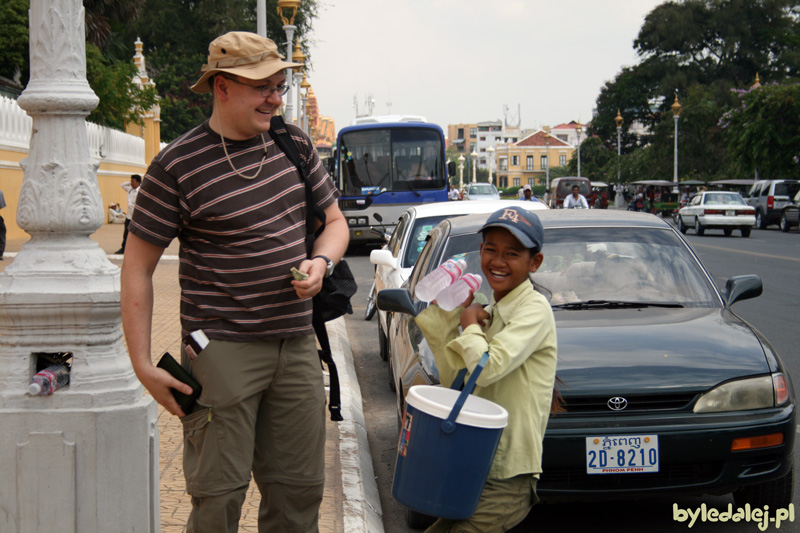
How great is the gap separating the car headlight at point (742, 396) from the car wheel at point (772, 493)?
0.48 metres

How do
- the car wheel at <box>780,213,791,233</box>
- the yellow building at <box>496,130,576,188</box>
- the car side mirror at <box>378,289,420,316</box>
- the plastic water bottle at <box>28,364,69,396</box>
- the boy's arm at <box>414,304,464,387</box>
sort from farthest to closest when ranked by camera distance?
the yellow building at <box>496,130,576,188</box>
the car wheel at <box>780,213,791,233</box>
the car side mirror at <box>378,289,420,316</box>
the plastic water bottle at <box>28,364,69,396</box>
the boy's arm at <box>414,304,464,387</box>

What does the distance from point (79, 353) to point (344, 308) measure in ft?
3.20

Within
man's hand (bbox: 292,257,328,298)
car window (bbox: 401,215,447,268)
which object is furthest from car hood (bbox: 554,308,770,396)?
car window (bbox: 401,215,447,268)

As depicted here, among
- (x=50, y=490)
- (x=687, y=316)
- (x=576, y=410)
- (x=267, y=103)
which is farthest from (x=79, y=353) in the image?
(x=687, y=316)

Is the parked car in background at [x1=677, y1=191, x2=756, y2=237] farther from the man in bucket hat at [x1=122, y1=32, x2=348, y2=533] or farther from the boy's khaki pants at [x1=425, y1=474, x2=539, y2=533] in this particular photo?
the man in bucket hat at [x1=122, y1=32, x2=348, y2=533]

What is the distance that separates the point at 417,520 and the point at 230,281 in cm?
222

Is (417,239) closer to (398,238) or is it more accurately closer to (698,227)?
(398,238)

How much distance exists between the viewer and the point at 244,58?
119 inches

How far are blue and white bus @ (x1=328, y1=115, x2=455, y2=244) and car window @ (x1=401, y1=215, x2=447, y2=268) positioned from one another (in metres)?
14.2

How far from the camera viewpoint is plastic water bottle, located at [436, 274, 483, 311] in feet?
9.86

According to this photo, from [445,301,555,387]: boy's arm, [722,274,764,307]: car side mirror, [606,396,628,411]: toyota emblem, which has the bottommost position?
[606,396,628,411]: toyota emblem

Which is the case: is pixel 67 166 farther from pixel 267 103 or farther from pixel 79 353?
pixel 267 103

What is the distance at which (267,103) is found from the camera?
3.05m

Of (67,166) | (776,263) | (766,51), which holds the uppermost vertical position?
(766,51)
